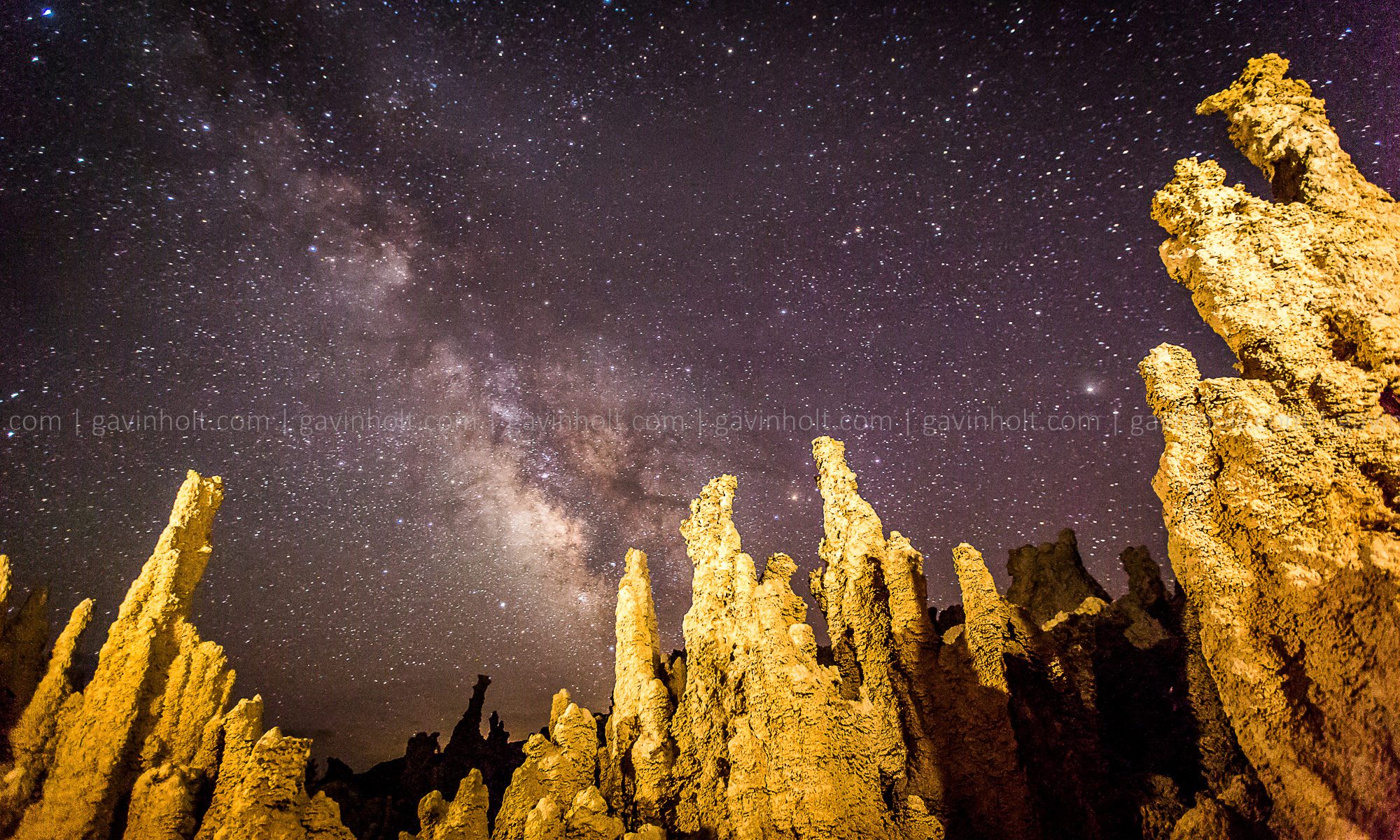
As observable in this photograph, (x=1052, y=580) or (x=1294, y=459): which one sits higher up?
(x=1052, y=580)

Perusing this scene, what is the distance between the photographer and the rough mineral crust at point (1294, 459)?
164 inches

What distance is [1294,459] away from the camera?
15.5ft

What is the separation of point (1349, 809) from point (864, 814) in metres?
5.00

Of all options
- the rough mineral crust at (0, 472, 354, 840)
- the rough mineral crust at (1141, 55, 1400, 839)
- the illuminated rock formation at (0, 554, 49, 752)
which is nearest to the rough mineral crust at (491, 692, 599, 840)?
the rough mineral crust at (0, 472, 354, 840)

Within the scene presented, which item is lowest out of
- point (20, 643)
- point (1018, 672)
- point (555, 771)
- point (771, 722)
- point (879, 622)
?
point (555, 771)

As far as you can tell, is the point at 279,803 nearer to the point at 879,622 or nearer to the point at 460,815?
the point at 460,815

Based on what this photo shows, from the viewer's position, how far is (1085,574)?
20.9 metres

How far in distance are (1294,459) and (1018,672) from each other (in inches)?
274

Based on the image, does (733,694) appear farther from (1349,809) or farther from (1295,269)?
(1295,269)

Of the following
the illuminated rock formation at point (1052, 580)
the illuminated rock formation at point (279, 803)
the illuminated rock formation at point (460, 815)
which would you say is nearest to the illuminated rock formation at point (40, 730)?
the illuminated rock formation at point (279, 803)

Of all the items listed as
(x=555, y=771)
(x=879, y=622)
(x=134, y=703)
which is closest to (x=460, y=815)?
(x=555, y=771)

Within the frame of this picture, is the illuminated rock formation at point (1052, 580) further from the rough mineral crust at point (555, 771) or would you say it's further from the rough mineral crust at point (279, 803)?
the rough mineral crust at point (279, 803)

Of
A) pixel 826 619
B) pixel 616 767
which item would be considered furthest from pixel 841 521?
pixel 616 767

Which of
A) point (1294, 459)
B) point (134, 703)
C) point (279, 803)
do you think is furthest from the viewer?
point (134, 703)
